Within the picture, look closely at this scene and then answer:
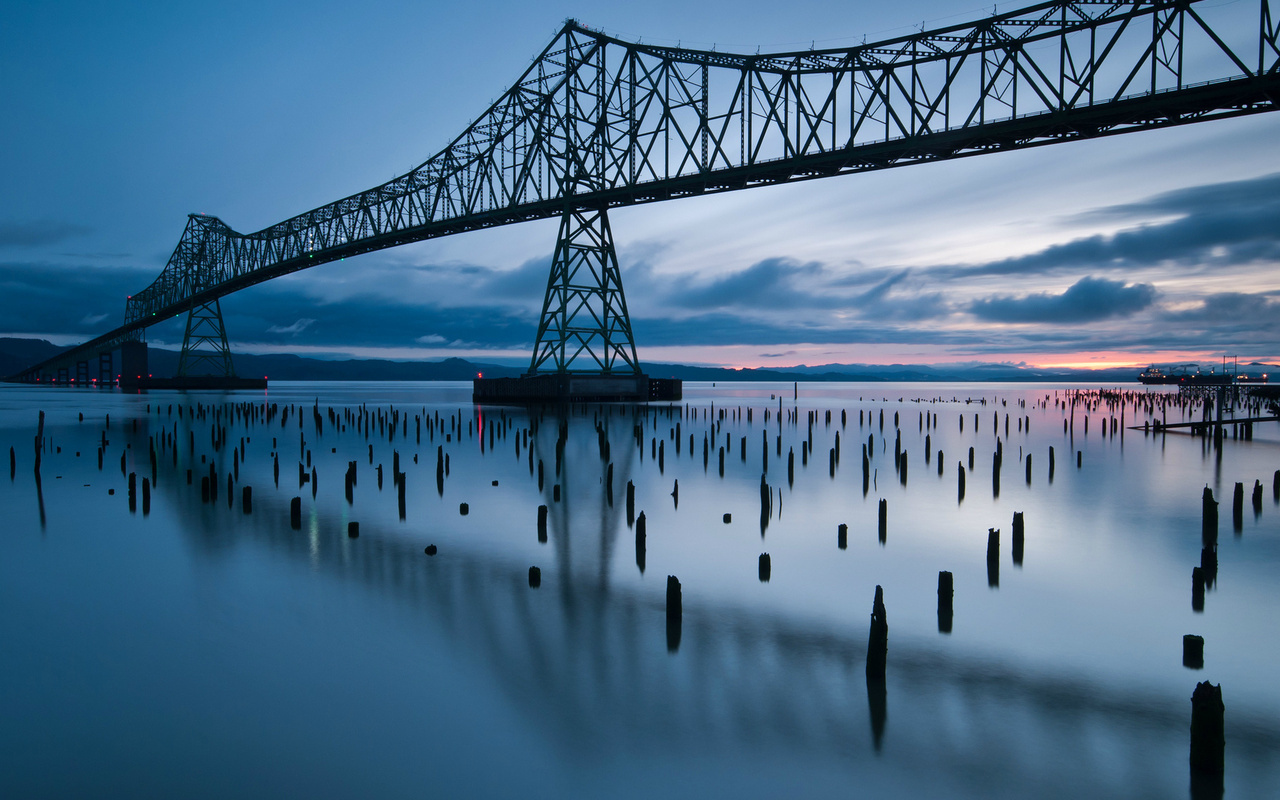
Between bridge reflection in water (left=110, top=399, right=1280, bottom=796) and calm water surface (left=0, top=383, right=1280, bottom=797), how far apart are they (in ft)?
0.11

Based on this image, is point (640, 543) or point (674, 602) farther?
point (640, 543)

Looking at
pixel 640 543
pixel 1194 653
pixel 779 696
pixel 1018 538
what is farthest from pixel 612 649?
pixel 1018 538

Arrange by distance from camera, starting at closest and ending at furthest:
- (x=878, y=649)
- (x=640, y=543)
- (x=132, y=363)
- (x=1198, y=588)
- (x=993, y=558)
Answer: (x=878, y=649)
(x=1198, y=588)
(x=993, y=558)
(x=640, y=543)
(x=132, y=363)

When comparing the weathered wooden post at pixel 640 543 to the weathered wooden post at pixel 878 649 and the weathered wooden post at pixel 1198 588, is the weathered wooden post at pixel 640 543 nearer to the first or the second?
the weathered wooden post at pixel 878 649

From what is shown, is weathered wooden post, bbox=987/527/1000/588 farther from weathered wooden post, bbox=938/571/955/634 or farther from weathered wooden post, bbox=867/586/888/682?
weathered wooden post, bbox=867/586/888/682

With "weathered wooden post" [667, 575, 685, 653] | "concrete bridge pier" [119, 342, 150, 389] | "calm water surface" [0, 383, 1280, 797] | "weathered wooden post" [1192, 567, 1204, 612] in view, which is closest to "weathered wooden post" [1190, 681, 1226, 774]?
"calm water surface" [0, 383, 1280, 797]

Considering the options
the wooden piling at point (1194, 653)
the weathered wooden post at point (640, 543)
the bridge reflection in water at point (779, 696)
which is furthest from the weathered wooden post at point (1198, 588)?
the weathered wooden post at point (640, 543)

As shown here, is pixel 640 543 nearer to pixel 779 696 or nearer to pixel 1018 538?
pixel 779 696

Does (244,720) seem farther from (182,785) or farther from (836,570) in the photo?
(836,570)

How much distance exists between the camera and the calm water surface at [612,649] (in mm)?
5871

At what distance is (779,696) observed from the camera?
713 centimetres

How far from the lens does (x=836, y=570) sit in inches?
480

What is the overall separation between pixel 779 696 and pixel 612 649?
202 cm

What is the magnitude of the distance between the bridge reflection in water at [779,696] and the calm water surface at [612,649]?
0.11ft
